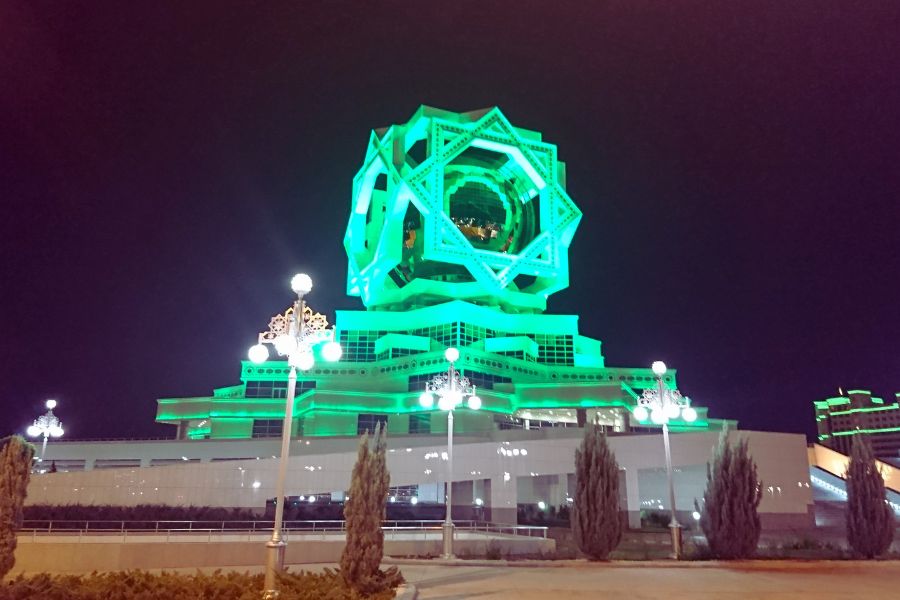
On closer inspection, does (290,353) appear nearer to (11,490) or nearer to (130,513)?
(11,490)

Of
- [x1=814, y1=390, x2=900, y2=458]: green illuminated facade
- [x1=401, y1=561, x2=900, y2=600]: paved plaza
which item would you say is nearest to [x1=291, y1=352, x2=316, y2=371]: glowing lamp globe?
[x1=401, y1=561, x2=900, y2=600]: paved plaza

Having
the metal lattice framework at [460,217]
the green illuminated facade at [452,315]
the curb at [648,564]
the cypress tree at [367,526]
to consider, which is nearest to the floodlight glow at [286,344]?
the cypress tree at [367,526]

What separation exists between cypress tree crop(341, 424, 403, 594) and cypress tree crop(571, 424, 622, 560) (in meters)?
7.62

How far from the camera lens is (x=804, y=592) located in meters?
13.1

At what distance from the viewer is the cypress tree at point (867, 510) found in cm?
1986

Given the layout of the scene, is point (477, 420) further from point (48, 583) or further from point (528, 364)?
point (48, 583)

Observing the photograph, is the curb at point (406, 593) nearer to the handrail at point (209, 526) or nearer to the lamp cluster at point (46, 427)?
the handrail at point (209, 526)

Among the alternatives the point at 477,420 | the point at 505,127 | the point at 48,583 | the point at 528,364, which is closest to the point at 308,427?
the point at 477,420

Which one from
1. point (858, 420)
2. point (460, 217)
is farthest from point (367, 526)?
point (858, 420)

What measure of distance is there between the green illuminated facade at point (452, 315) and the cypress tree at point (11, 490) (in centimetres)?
3459

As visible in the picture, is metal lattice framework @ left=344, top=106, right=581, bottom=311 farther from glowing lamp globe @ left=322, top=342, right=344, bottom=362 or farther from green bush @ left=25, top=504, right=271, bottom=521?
glowing lamp globe @ left=322, top=342, right=344, bottom=362

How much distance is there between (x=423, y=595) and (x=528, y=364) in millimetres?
47141

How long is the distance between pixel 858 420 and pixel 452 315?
362 ft

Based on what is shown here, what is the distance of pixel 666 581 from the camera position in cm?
1450
